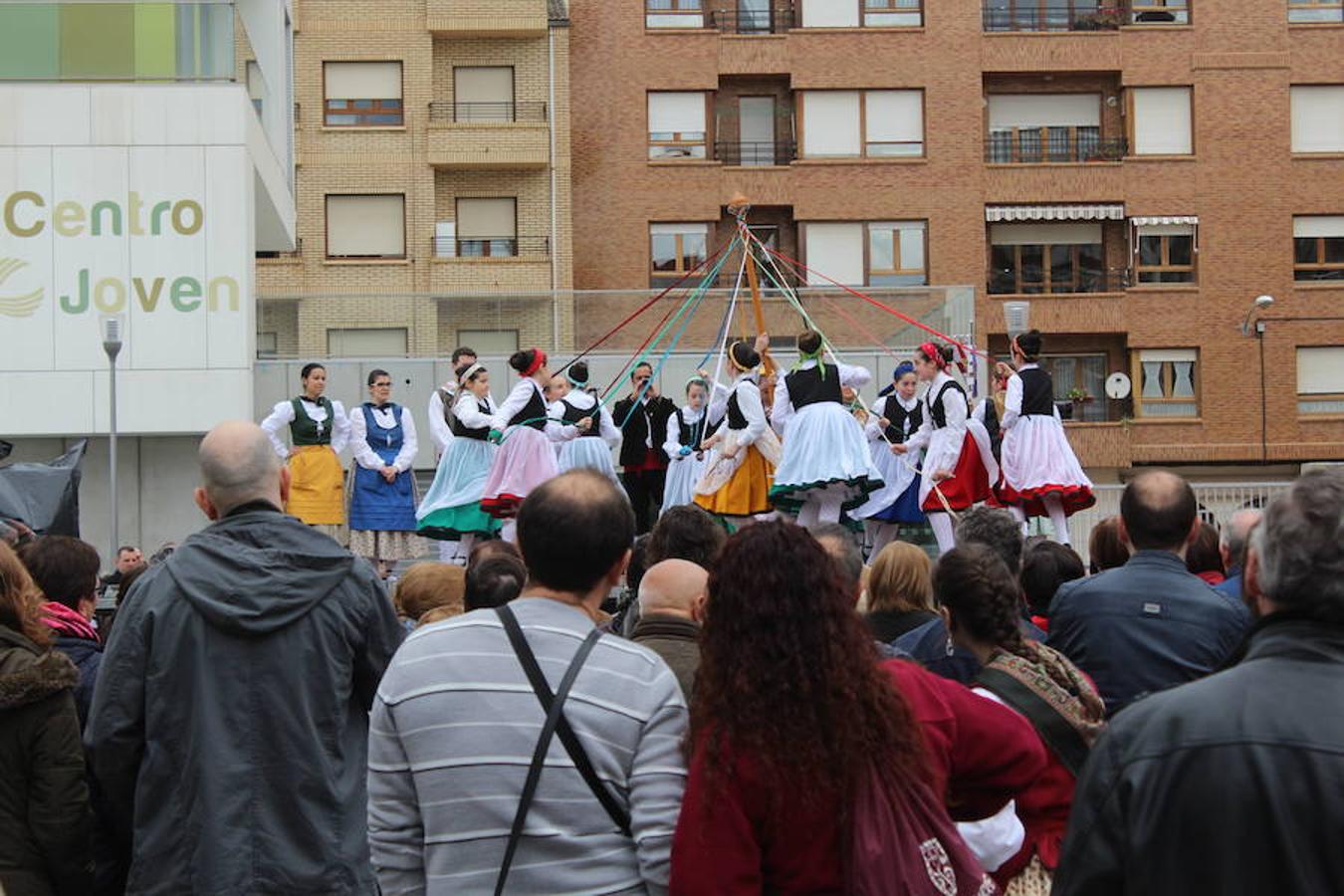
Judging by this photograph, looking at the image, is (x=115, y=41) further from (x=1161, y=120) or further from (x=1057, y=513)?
(x=1161, y=120)

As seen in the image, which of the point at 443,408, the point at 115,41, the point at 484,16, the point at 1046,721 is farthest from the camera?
the point at 484,16

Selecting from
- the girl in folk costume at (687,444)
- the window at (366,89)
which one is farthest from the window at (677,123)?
the girl in folk costume at (687,444)

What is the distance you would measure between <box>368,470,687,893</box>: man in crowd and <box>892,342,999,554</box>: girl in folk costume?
11.0 m

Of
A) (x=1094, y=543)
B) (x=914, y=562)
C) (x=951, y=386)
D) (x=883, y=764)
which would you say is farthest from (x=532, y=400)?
(x=883, y=764)

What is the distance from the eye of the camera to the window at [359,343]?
23.5 meters

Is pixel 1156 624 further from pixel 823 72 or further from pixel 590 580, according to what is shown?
pixel 823 72

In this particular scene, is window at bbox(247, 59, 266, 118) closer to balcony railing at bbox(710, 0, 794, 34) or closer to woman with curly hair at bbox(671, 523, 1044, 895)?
balcony railing at bbox(710, 0, 794, 34)

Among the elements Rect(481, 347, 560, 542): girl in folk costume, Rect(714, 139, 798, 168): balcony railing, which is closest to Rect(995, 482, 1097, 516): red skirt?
Rect(481, 347, 560, 542): girl in folk costume

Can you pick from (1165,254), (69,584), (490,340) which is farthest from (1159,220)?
(69,584)

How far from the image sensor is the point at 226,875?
4.20 m

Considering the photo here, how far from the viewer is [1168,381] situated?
37.8 meters

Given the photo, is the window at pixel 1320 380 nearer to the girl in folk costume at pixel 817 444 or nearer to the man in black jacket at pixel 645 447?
the man in black jacket at pixel 645 447

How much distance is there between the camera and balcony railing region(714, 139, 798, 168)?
124 ft

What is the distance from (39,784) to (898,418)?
1214 cm
